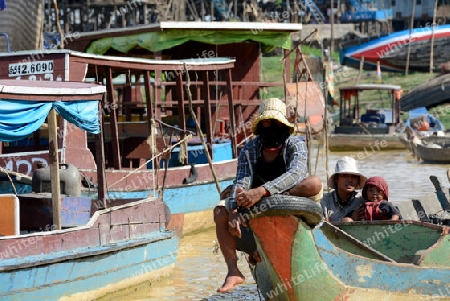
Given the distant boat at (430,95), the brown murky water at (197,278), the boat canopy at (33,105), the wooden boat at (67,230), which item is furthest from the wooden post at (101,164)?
the distant boat at (430,95)

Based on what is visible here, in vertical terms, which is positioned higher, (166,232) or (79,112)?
(79,112)

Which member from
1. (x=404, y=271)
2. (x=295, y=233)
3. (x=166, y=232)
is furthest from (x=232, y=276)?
(x=166, y=232)

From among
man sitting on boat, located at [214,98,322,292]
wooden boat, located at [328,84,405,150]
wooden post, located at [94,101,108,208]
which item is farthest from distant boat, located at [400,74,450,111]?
man sitting on boat, located at [214,98,322,292]

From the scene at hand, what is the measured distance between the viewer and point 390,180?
2038 centimetres

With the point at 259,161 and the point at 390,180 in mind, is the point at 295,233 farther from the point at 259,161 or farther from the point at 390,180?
the point at 390,180

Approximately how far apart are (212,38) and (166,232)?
7.83 meters

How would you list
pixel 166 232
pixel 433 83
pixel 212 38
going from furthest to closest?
pixel 433 83
pixel 212 38
pixel 166 232

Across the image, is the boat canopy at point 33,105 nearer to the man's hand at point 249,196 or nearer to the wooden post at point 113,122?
the wooden post at point 113,122

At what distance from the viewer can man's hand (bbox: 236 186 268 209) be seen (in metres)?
6.07

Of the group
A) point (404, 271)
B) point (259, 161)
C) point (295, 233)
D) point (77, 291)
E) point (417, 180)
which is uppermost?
point (259, 161)

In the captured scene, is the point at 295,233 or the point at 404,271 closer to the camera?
the point at 295,233

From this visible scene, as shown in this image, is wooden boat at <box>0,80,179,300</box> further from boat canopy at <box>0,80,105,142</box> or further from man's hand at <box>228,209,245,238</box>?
man's hand at <box>228,209,245,238</box>

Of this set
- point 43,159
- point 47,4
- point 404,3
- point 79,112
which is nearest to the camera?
point 79,112

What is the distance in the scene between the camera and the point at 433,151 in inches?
901
